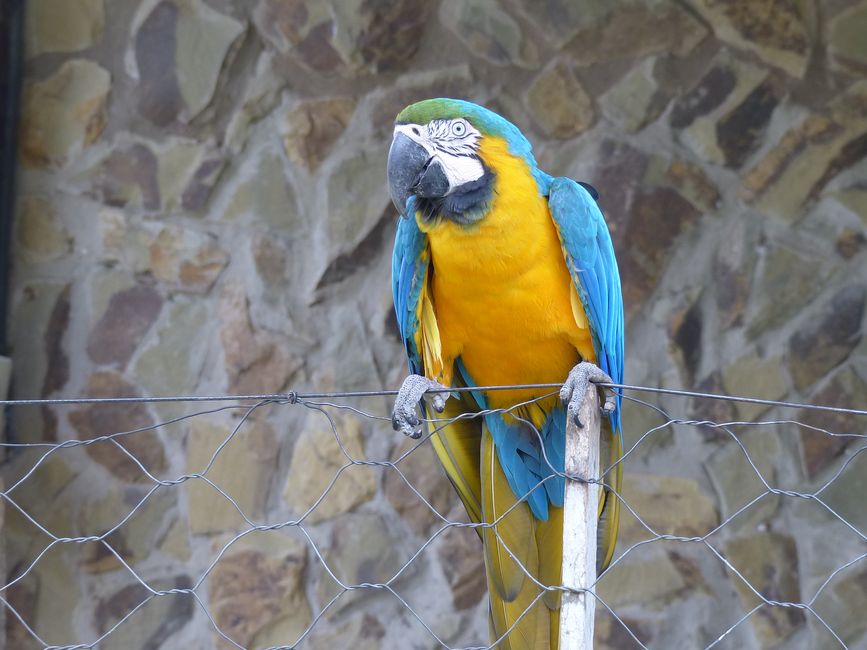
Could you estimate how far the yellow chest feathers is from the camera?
5.14 ft

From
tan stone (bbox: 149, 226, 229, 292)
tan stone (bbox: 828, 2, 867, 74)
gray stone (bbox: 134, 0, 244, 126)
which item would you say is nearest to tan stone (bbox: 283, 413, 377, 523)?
tan stone (bbox: 149, 226, 229, 292)

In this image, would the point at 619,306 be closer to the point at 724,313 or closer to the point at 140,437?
the point at 724,313

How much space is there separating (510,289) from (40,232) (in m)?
1.37

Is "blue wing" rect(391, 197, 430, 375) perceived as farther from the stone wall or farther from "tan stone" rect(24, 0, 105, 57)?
"tan stone" rect(24, 0, 105, 57)

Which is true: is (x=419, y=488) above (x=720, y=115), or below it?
below

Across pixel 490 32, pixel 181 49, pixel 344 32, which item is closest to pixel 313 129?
pixel 344 32

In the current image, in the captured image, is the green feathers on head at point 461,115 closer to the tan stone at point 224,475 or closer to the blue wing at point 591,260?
the blue wing at point 591,260

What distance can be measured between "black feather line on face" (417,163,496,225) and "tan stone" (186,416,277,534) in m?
1.07

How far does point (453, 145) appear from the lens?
1.58m

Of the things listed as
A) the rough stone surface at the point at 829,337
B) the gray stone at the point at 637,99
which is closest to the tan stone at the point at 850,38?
the gray stone at the point at 637,99

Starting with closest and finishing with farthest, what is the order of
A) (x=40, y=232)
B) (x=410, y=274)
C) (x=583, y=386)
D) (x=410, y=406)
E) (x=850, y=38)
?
(x=583, y=386) → (x=410, y=406) → (x=410, y=274) → (x=850, y=38) → (x=40, y=232)

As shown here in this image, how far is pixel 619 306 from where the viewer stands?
1.70 m

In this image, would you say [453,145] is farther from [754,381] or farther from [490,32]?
[754,381]

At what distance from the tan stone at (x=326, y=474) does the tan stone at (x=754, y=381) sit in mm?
853
